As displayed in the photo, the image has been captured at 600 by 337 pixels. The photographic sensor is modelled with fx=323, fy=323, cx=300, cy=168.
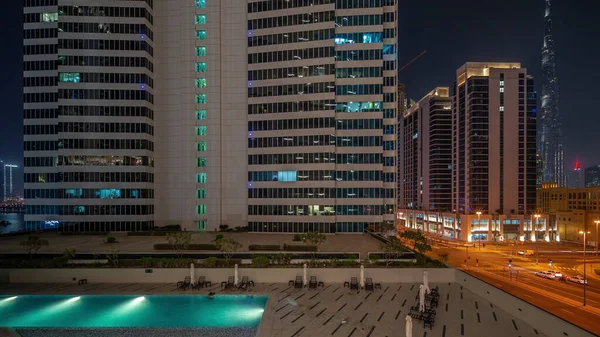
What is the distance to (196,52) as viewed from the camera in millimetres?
65688

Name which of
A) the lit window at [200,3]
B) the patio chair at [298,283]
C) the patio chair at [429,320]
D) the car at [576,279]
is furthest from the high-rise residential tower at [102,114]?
the car at [576,279]

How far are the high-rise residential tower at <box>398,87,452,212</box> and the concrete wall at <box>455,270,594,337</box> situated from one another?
9611cm

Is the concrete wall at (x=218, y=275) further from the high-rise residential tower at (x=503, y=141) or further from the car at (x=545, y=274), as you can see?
the high-rise residential tower at (x=503, y=141)

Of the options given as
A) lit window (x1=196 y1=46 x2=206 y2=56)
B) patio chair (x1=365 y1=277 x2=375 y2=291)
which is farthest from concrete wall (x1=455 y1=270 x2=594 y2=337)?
lit window (x1=196 y1=46 x2=206 y2=56)

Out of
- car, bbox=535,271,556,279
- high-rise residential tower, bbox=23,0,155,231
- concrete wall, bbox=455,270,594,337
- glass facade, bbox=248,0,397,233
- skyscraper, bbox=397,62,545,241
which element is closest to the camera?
concrete wall, bbox=455,270,594,337

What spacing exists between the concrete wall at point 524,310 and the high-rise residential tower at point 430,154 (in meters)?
96.1

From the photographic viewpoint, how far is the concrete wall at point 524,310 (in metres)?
18.8

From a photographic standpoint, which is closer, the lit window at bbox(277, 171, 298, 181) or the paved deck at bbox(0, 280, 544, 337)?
Result: the paved deck at bbox(0, 280, 544, 337)

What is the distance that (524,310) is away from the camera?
22.7 meters

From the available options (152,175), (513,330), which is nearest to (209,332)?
(513,330)

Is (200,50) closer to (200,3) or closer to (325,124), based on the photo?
(200,3)

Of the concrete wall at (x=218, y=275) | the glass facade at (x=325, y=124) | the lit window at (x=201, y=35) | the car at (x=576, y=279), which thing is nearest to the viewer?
the concrete wall at (x=218, y=275)

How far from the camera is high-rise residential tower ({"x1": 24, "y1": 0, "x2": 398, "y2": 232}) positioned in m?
61.5

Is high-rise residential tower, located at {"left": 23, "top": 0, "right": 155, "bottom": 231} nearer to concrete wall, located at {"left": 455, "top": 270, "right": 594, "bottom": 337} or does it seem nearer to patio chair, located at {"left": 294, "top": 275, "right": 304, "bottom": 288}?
patio chair, located at {"left": 294, "top": 275, "right": 304, "bottom": 288}
